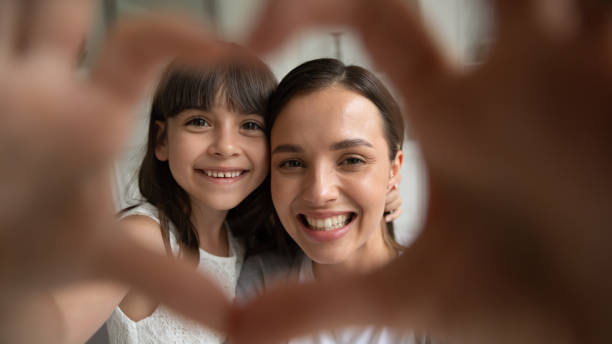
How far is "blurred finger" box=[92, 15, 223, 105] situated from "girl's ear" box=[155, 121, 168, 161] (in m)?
0.28

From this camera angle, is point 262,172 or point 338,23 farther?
point 262,172

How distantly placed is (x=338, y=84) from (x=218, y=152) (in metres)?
0.11

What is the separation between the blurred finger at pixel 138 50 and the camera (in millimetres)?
115

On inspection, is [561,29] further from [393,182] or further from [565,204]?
[393,182]

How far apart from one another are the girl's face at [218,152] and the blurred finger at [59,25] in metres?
0.21

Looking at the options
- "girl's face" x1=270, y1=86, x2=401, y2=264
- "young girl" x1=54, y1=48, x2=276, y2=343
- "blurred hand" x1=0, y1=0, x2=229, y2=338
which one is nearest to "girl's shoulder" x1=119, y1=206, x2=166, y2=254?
"young girl" x1=54, y1=48, x2=276, y2=343

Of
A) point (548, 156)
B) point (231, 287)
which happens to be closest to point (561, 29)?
point (548, 156)

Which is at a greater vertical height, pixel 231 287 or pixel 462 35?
pixel 462 35

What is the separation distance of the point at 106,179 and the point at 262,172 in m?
0.24

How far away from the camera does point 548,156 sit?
0.10 metres

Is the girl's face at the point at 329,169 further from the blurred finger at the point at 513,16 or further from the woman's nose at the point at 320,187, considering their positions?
the blurred finger at the point at 513,16

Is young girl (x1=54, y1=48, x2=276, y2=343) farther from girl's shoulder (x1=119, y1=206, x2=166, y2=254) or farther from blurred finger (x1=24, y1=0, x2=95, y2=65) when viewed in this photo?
blurred finger (x1=24, y1=0, x2=95, y2=65)

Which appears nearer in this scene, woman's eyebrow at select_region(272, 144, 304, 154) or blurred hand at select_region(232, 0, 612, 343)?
blurred hand at select_region(232, 0, 612, 343)

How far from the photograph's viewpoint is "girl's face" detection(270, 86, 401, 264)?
0.34 metres
